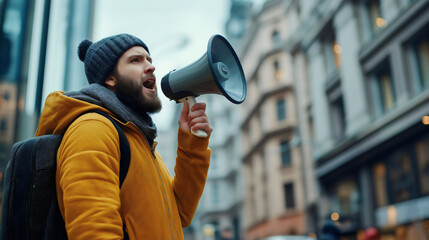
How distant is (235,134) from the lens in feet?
158

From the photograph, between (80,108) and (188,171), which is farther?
(188,171)

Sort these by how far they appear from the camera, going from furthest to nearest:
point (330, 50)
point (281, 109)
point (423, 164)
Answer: point (281, 109)
point (330, 50)
point (423, 164)

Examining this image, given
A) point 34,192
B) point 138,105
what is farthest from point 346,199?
point 34,192

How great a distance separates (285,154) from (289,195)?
2952mm

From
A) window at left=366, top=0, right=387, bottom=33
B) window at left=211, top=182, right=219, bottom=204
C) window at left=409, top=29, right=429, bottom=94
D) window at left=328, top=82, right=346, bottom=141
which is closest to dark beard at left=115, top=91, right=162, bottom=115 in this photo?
window at left=409, top=29, right=429, bottom=94

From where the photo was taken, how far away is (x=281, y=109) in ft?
114

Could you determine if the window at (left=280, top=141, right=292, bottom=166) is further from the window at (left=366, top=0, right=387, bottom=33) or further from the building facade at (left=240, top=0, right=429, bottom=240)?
the window at (left=366, top=0, right=387, bottom=33)

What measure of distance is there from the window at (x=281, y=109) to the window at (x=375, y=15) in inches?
711

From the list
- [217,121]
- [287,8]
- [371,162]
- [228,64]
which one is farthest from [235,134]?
[228,64]

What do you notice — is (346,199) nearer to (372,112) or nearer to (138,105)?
(372,112)

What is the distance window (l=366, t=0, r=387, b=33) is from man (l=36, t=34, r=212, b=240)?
572 inches

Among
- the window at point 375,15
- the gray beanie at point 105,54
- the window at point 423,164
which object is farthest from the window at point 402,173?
the gray beanie at point 105,54

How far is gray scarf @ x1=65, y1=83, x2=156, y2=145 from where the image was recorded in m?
1.89

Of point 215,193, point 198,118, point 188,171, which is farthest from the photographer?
point 215,193
